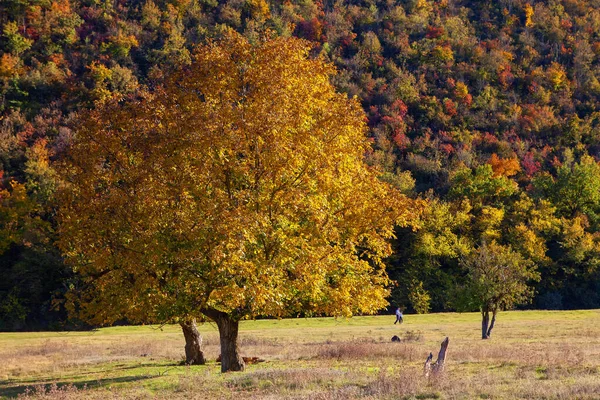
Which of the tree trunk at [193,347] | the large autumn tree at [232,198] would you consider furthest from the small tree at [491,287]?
the large autumn tree at [232,198]

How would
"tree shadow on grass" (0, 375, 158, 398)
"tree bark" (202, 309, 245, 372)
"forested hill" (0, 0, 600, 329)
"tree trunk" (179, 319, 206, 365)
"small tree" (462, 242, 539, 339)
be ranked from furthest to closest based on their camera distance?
"forested hill" (0, 0, 600, 329), "small tree" (462, 242, 539, 339), "tree trunk" (179, 319, 206, 365), "tree bark" (202, 309, 245, 372), "tree shadow on grass" (0, 375, 158, 398)

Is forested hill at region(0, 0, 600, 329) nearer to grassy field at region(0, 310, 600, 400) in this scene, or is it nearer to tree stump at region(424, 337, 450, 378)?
grassy field at region(0, 310, 600, 400)

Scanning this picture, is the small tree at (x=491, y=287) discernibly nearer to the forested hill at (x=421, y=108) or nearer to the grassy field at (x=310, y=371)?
the grassy field at (x=310, y=371)

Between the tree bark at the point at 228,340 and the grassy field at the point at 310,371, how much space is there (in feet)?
3.70

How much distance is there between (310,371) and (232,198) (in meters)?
6.78

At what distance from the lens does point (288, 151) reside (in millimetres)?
25078

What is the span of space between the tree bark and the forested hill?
29473mm

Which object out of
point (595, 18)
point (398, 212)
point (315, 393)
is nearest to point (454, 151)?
point (595, 18)

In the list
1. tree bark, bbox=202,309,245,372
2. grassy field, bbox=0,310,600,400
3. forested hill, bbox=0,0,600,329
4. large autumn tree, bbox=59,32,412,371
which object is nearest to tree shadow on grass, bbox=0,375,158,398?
grassy field, bbox=0,310,600,400

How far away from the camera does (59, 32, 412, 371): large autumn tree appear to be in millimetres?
24766

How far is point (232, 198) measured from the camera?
2598cm

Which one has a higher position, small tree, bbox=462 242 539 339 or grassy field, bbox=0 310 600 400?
small tree, bbox=462 242 539 339

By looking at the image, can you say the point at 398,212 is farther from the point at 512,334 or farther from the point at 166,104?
the point at 512,334

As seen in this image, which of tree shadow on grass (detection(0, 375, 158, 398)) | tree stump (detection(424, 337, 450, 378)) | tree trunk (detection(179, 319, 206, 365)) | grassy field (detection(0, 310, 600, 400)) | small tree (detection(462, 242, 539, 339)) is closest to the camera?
grassy field (detection(0, 310, 600, 400))
